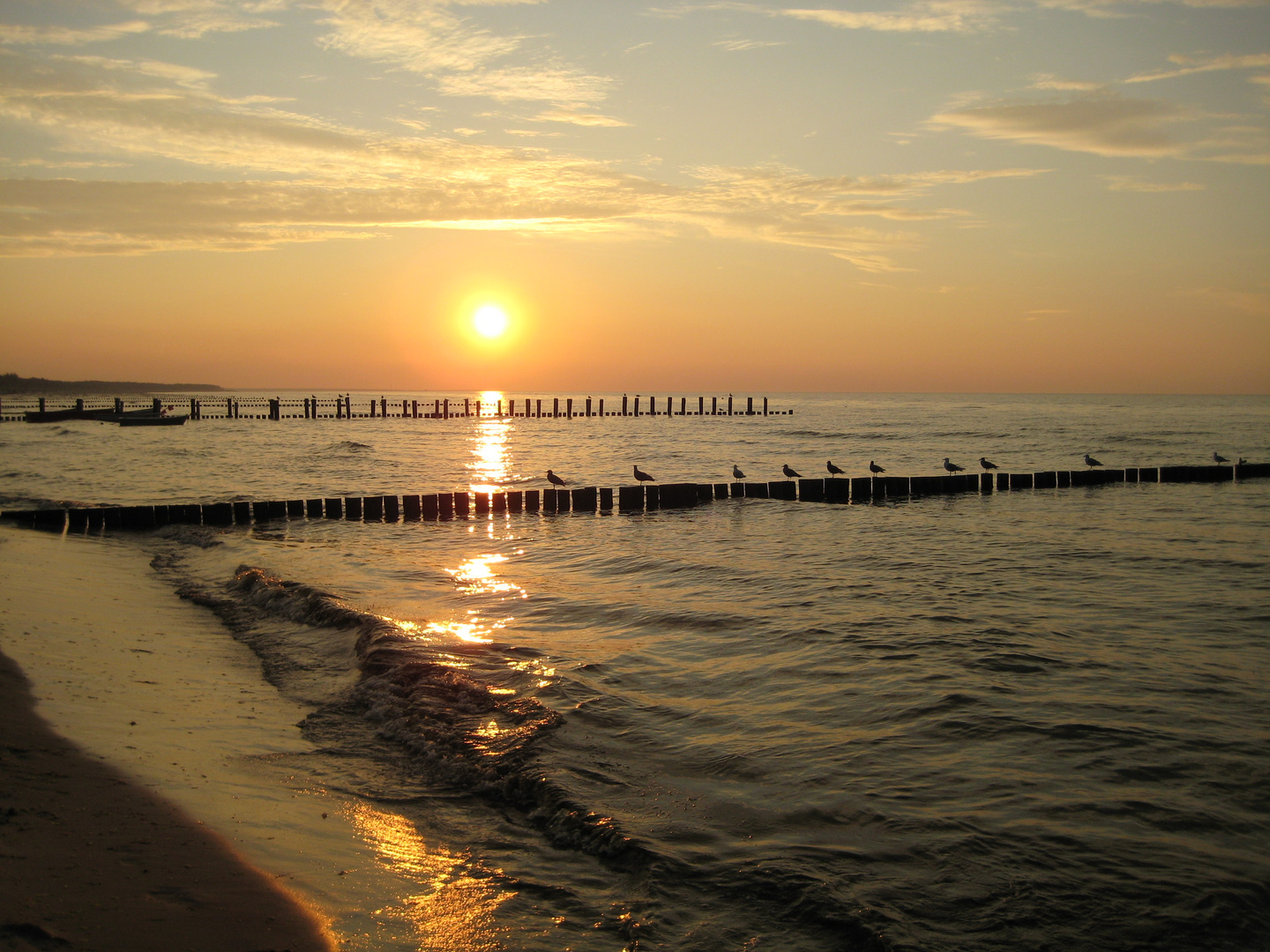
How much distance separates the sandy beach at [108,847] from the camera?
11.1ft

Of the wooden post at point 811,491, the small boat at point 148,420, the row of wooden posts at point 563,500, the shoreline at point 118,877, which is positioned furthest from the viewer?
the small boat at point 148,420

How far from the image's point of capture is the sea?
404 cm

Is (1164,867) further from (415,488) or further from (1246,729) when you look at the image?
(415,488)

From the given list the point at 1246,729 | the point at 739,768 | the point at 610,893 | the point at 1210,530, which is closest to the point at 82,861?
the point at 610,893

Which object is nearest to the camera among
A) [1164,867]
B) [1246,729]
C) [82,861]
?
[82,861]

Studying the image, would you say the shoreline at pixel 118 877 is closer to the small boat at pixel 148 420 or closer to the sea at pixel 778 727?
the sea at pixel 778 727

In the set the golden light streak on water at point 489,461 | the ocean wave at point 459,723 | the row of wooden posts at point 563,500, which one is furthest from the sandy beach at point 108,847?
the golden light streak on water at point 489,461

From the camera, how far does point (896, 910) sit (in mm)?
4008

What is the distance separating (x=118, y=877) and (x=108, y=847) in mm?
327

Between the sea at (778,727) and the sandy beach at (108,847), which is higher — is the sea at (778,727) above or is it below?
below

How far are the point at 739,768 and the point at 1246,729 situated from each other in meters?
3.91


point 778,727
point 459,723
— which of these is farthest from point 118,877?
point 778,727

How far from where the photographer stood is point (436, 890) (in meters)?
4.08

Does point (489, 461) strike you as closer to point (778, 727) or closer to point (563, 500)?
point (563, 500)
